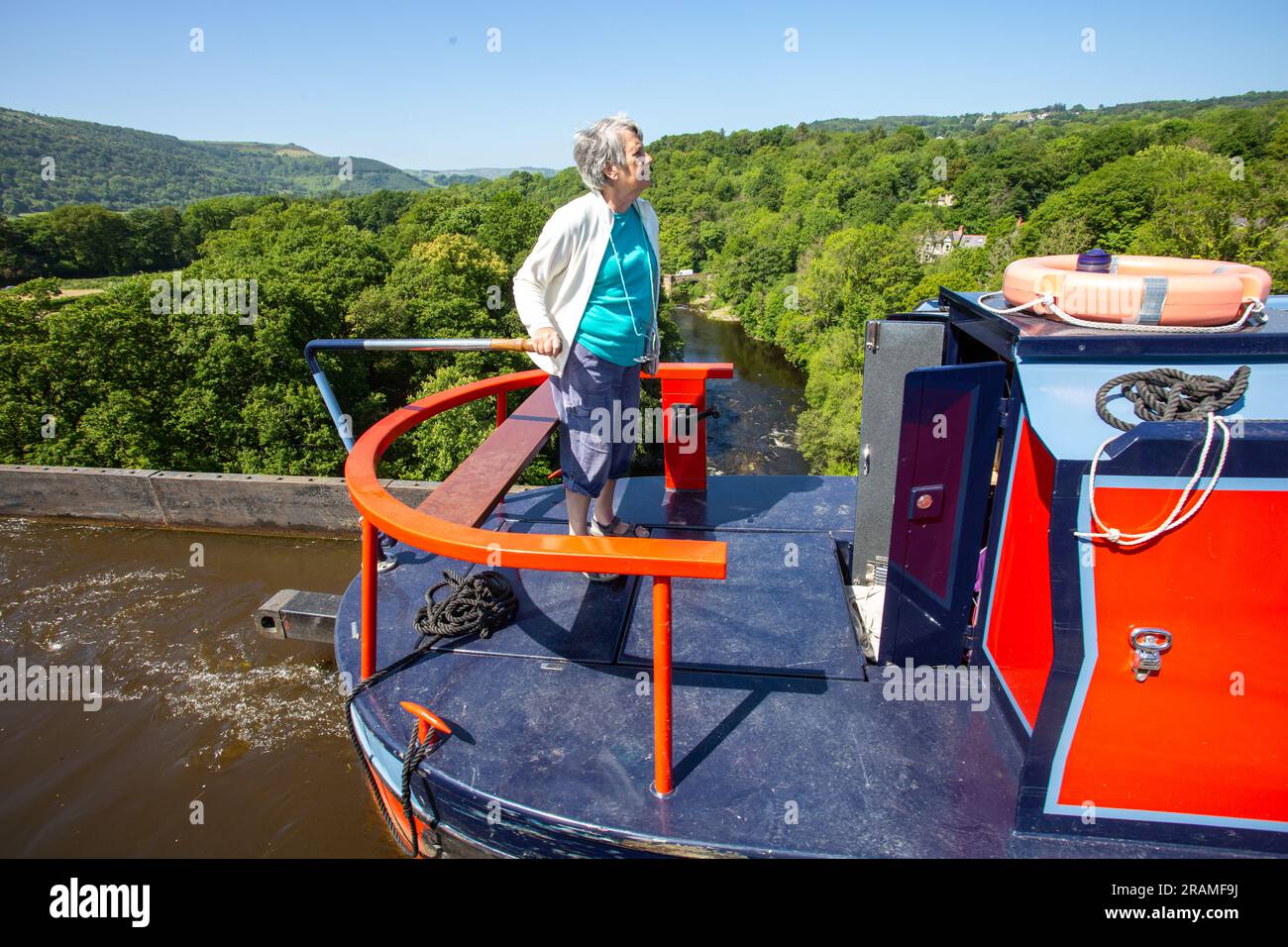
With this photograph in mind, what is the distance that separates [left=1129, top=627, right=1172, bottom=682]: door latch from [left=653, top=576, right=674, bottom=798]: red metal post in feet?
4.84

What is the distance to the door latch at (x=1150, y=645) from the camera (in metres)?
2.28

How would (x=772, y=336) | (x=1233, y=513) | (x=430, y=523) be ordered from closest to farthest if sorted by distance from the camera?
(x=1233, y=513)
(x=430, y=523)
(x=772, y=336)

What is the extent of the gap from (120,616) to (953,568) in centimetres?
688

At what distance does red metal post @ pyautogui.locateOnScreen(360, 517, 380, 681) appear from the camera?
3.06 m

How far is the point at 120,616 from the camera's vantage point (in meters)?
6.46

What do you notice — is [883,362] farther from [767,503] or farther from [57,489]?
[57,489]

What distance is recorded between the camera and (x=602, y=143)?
3076mm

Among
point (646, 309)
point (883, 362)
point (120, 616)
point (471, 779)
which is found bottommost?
point (120, 616)

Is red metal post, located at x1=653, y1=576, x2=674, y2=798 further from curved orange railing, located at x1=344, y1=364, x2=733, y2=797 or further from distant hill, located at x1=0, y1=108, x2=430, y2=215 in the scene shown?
distant hill, located at x1=0, y1=108, x2=430, y2=215

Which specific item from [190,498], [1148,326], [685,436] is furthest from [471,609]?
[190,498]

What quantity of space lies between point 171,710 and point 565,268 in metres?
4.48

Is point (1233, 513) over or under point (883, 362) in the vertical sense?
under

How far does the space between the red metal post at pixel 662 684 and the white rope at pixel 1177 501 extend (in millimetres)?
1298
